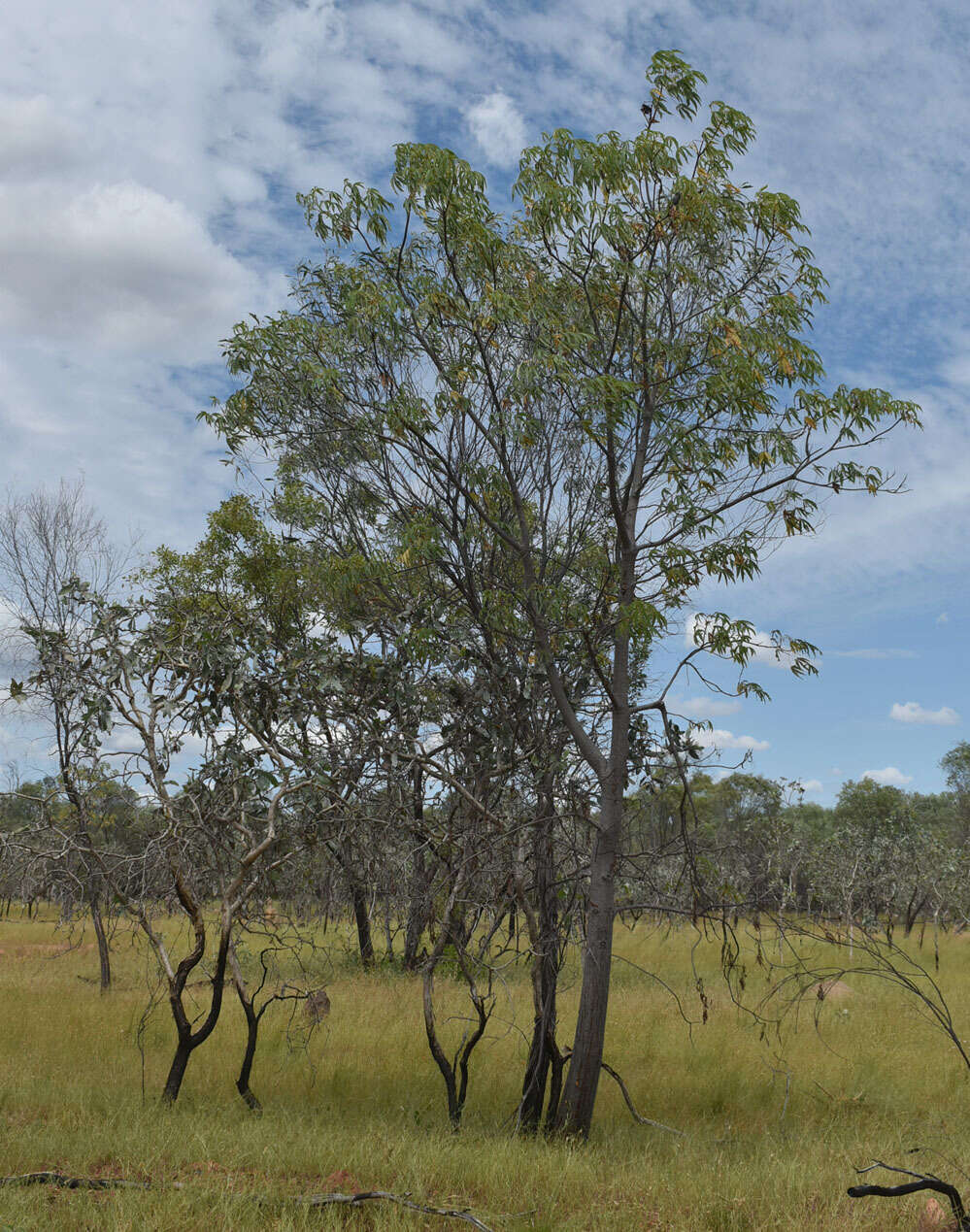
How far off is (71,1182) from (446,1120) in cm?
395

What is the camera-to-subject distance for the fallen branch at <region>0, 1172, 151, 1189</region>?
19.9ft

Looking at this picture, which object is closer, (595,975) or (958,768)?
(595,975)

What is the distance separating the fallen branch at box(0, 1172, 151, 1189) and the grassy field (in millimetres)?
153

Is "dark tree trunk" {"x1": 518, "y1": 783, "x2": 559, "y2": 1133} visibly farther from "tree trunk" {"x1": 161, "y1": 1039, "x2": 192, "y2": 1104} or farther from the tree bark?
"tree trunk" {"x1": 161, "y1": 1039, "x2": 192, "y2": 1104}

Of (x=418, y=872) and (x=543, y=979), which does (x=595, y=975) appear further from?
(x=418, y=872)

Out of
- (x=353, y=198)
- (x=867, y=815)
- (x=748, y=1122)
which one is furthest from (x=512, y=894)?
(x=867, y=815)

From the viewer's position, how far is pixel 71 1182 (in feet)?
20.3

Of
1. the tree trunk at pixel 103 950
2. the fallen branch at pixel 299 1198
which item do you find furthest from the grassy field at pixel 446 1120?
the tree trunk at pixel 103 950

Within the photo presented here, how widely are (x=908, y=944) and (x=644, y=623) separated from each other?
28204mm

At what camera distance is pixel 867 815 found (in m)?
52.1

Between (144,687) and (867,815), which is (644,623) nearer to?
(144,687)

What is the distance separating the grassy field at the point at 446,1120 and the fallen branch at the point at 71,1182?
0.15 meters

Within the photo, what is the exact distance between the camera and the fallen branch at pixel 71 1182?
6.07 m

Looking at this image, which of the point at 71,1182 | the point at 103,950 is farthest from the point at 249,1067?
the point at 103,950
